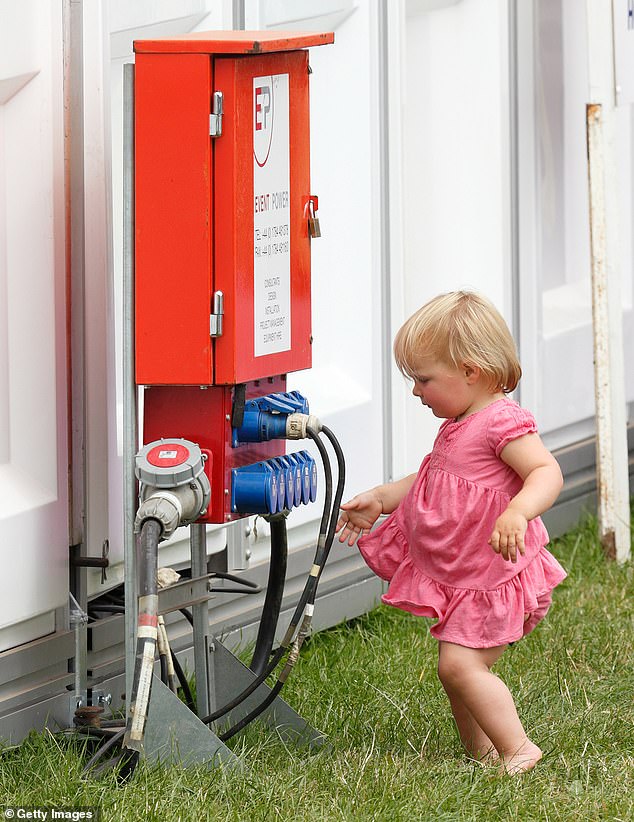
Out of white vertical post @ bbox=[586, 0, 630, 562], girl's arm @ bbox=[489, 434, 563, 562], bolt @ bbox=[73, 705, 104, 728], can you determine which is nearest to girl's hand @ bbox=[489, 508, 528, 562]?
girl's arm @ bbox=[489, 434, 563, 562]

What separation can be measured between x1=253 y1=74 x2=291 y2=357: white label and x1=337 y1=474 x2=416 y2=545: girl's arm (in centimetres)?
42

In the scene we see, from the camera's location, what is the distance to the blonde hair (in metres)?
3.19

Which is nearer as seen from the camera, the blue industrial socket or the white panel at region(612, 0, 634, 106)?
the blue industrial socket

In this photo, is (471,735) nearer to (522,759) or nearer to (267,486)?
(522,759)

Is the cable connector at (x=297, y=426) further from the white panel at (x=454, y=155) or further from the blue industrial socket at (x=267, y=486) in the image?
the white panel at (x=454, y=155)

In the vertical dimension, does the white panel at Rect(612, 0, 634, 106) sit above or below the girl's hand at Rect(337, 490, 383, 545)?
above

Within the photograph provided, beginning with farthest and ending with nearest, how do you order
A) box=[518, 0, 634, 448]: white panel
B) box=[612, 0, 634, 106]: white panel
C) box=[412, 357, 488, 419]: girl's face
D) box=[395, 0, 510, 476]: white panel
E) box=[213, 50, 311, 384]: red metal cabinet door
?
box=[518, 0, 634, 448]: white panel, box=[612, 0, 634, 106]: white panel, box=[395, 0, 510, 476]: white panel, box=[412, 357, 488, 419]: girl's face, box=[213, 50, 311, 384]: red metal cabinet door

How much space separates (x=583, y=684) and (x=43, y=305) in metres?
1.75

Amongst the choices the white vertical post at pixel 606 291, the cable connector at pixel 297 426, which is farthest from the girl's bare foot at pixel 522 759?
the white vertical post at pixel 606 291

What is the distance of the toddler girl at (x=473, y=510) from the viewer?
3195 millimetres

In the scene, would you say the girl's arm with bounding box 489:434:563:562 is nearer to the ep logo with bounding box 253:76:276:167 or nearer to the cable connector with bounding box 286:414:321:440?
the cable connector with bounding box 286:414:321:440

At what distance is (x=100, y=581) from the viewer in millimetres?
3420

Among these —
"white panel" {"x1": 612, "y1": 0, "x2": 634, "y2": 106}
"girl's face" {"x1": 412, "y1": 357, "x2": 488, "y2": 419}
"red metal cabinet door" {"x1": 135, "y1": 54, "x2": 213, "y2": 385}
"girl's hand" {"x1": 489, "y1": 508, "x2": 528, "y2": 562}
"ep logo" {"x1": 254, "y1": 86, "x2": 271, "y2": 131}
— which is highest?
"white panel" {"x1": 612, "y1": 0, "x2": 634, "y2": 106}

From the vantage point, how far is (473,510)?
320cm
